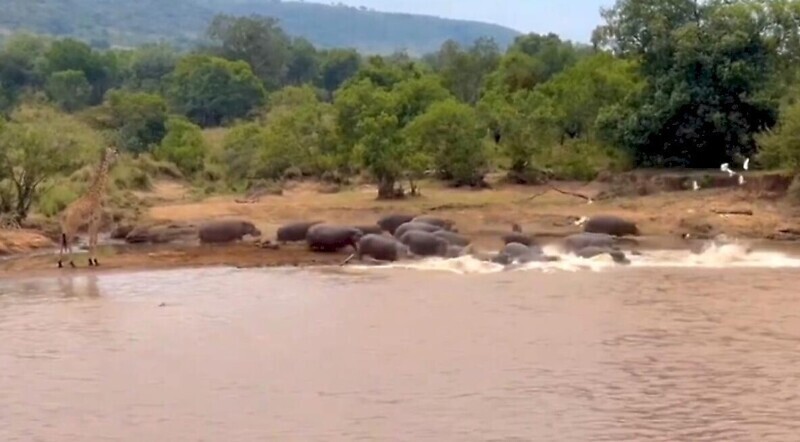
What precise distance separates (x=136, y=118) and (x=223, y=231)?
78.0 feet

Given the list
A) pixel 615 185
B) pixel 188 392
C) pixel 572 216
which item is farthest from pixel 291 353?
pixel 615 185

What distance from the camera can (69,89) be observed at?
66.1m

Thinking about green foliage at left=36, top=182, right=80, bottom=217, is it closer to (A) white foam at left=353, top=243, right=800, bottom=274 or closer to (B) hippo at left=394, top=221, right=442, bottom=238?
(B) hippo at left=394, top=221, right=442, bottom=238

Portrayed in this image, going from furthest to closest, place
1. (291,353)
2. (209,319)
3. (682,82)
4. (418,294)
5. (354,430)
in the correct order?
(682,82) < (418,294) < (209,319) < (291,353) < (354,430)

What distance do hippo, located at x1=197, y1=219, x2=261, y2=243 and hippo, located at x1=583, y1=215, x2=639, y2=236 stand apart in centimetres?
688

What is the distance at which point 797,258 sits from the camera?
22844mm

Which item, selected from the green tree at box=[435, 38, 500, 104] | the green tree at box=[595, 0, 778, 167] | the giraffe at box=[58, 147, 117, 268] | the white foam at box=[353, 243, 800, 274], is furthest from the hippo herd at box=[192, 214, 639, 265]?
the green tree at box=[435, 38, 500, 104]

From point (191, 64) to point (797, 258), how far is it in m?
45.0

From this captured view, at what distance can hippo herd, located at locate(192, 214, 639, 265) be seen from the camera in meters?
22.8

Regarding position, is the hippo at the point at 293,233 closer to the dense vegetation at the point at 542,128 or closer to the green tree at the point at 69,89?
the dense vegetation at the point at 542,128

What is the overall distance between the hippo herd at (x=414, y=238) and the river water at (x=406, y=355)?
1.09 meters

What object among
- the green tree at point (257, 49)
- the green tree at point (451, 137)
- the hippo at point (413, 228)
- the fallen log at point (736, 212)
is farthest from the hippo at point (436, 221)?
the green tree at point (257, 49)

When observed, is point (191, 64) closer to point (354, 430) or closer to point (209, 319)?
point (209, 319)

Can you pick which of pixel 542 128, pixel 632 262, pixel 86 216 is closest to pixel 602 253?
pixel 632 262
